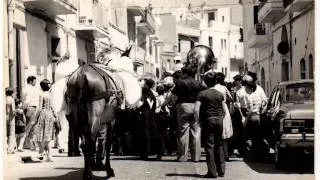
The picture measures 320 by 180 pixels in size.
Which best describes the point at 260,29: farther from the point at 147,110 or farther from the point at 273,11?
the point at 147,110

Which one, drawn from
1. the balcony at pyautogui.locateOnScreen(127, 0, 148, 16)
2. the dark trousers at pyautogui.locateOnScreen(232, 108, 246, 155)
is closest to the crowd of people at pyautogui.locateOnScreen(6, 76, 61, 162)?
the dark trousers at pyautogui.locateOnScreen(232, 108, 246, 155)

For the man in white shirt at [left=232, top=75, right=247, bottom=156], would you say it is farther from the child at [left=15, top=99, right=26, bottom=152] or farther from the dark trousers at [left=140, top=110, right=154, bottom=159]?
the child at [left=15, top=99, right=26, bottom=152]

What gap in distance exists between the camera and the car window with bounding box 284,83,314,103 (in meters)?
9.55

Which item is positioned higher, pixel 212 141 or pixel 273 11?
pixel 273 11

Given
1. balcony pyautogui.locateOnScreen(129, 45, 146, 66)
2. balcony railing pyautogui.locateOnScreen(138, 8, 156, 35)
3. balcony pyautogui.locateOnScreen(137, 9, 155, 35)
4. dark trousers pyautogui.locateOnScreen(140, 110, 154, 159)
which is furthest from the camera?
balcony pyautogui.locateOnScreen(137, 9, 155, 35)

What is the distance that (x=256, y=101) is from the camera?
1163cm

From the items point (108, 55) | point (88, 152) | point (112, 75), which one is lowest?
point (88, 152)

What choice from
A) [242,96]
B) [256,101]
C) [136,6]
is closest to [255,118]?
[256,101]

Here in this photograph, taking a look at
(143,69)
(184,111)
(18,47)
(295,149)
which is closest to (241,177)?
(295,149)

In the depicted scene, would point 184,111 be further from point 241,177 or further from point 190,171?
point 241,177

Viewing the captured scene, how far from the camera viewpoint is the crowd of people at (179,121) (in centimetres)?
955

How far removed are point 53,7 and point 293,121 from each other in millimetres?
6351

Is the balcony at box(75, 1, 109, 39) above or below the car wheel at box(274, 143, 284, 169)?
above

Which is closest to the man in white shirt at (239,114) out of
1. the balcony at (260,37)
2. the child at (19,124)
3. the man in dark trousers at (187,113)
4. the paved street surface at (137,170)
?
the paved street surface at (137,170)
